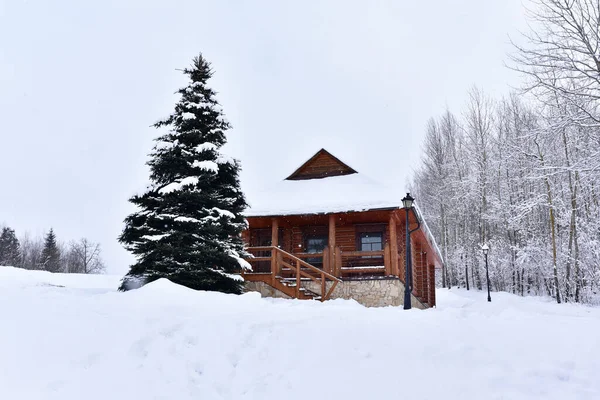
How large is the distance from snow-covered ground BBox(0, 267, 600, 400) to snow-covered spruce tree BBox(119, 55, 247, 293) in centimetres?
335

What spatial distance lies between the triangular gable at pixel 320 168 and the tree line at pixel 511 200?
21.8ft

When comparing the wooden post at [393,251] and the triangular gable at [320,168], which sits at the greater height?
the triangular gable at [320,168]

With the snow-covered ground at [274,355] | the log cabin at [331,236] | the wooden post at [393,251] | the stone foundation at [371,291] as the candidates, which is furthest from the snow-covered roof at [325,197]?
the snow-covered ground at [274,355]

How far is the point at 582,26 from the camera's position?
10812 mm

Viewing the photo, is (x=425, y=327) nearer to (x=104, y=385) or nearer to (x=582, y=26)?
(x=104, y=385)

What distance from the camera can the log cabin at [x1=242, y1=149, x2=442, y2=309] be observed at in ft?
46.5

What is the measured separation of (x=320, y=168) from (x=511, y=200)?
1715cm

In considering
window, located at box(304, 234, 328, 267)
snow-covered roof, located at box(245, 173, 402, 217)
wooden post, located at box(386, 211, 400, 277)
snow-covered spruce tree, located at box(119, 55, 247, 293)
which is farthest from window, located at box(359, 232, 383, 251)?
snow-covered spruce tree, located at box(119, 55, 247, 293)

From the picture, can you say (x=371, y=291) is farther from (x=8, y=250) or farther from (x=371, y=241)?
(x=8, y=250)

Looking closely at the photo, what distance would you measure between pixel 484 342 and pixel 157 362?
4.29 metres

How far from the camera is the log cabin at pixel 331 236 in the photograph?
46.5 ft

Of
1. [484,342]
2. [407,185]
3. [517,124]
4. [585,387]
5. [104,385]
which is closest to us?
[585,387]

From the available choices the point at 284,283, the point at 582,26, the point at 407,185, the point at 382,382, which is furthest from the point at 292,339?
the point at 407,185

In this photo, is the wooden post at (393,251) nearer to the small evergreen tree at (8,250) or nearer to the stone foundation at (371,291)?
the stone foundation at (371,291)
